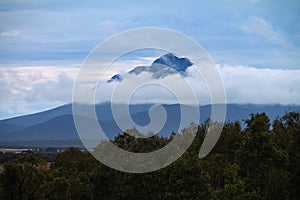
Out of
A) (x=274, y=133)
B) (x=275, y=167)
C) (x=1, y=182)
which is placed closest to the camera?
(x=1, y=182)

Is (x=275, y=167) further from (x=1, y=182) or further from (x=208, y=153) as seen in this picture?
(x=1, y=182)

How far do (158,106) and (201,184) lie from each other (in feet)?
31.0

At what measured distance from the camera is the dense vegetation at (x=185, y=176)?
3638 centimetres

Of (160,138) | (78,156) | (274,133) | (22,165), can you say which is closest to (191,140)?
(160,138)

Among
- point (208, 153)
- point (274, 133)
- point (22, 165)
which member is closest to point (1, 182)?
point (22, 165)

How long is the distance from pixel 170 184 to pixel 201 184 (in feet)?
6.60

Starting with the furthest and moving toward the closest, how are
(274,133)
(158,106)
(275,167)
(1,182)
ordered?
(158,106)
(274,133)
(275,167)
(1,182)

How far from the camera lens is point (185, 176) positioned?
121 feet

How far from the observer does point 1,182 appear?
3619 cm

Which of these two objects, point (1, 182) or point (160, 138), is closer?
point (1, 182)

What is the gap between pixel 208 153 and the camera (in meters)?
43.9

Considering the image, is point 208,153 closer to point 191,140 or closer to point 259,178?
point 191,140

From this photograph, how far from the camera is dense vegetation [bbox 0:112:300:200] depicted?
119ft

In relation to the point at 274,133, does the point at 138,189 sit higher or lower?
Result: lower
